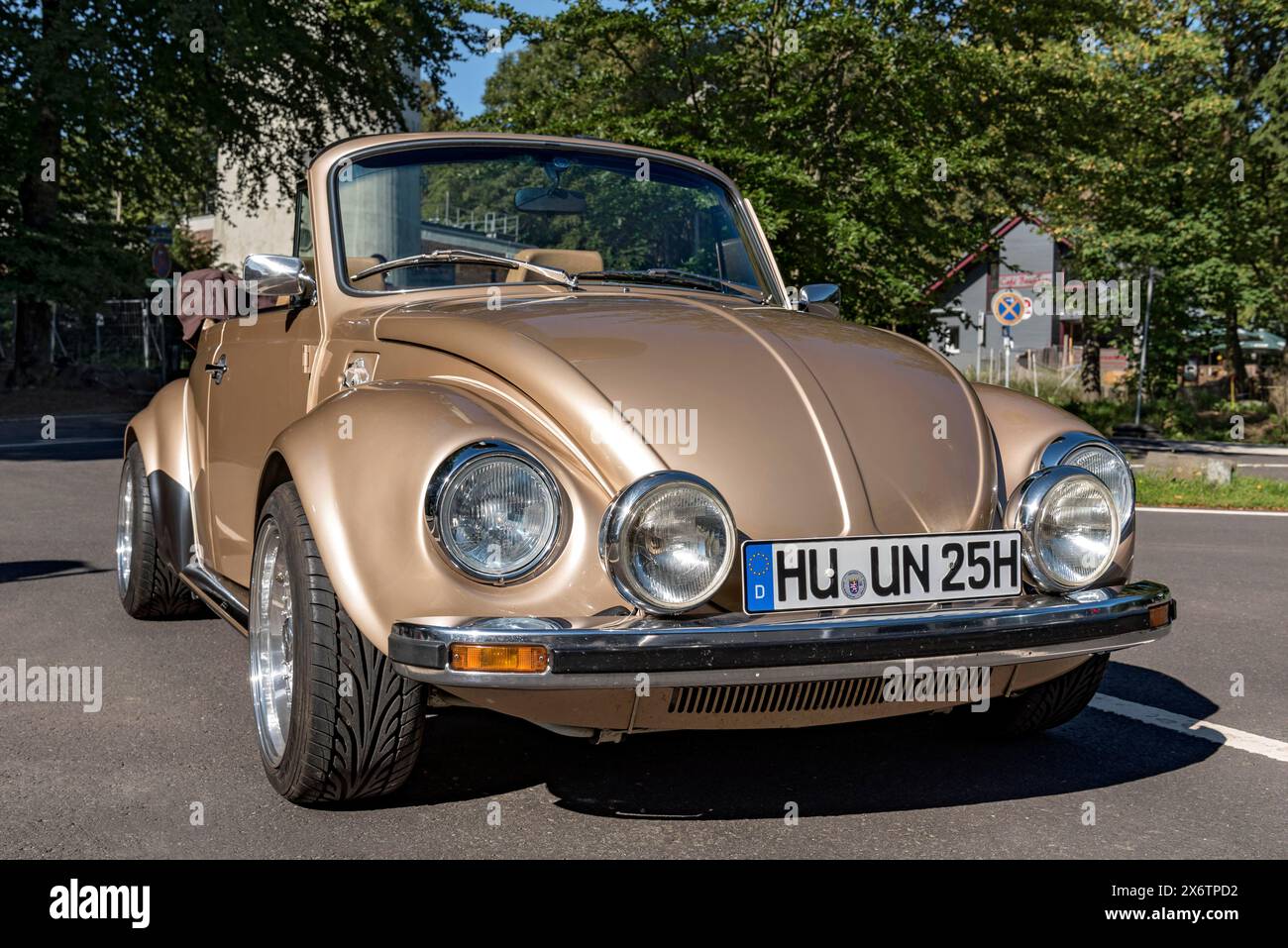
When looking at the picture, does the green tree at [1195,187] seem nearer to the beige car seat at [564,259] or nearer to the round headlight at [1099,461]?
the beige car seat at [564,259]

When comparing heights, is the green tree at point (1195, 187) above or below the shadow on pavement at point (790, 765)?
above

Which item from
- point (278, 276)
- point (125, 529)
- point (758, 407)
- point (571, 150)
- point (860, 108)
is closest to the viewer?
point (758, 407)

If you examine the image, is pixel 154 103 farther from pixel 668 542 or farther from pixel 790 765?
pixel 668 542

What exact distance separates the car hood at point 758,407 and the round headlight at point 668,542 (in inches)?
4.8

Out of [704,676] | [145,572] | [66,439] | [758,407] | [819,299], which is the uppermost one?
[819,299]

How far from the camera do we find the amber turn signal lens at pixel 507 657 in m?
Answer: 2.80

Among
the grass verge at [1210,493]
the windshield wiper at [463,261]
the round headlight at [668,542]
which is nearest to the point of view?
the round headlight at [668,542]

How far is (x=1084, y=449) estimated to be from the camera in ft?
11.8

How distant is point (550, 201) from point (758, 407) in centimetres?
169

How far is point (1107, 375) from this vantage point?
51.7 metres

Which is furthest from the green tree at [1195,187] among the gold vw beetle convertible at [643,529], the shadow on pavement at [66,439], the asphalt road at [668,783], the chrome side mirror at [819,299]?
the gold vw beetle convertible at [643,529]

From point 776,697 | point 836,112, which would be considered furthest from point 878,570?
point 836,112
